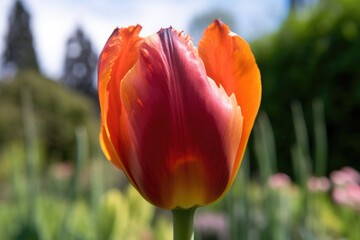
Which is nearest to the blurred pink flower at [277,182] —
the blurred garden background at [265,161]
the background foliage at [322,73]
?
the blurred garden background at [265,161]

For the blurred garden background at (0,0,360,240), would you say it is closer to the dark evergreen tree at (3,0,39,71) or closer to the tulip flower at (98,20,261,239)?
the tulip flower at (98,20,261,239)

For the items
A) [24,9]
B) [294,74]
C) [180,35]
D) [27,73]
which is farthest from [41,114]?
[24,9]

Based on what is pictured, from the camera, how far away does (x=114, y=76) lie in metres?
0.38

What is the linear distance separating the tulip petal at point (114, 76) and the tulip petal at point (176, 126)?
12 millimetres

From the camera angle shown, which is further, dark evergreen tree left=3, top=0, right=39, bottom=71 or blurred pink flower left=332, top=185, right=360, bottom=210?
dark evergreen tree left=3, top=0, right=39, bottom=71

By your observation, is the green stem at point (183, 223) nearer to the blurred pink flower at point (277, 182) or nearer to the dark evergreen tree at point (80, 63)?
the blurred pink flower at point (277, 182)

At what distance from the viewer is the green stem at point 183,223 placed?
0.33 metres

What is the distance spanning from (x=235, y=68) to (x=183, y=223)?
89 mm

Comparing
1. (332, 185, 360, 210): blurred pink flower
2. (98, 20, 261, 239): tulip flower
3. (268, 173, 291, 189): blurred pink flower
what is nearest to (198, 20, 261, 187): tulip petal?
Answer: (98, 20, 261, 239): tulip flower

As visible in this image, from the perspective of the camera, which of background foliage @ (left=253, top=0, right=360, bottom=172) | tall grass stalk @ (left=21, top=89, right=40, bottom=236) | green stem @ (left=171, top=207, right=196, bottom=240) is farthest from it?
background foliage @ (left=253, top=0, right=360, bottom=172)

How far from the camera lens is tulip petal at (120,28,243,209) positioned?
1.10 feet

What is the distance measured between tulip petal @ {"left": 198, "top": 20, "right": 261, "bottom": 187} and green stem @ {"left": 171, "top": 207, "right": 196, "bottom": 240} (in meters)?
0.04

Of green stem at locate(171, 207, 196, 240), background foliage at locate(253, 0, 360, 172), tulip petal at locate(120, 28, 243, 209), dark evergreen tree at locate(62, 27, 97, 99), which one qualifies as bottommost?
green stem at locate(171, 207, 196, 240)

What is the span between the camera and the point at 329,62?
4.05 meters
